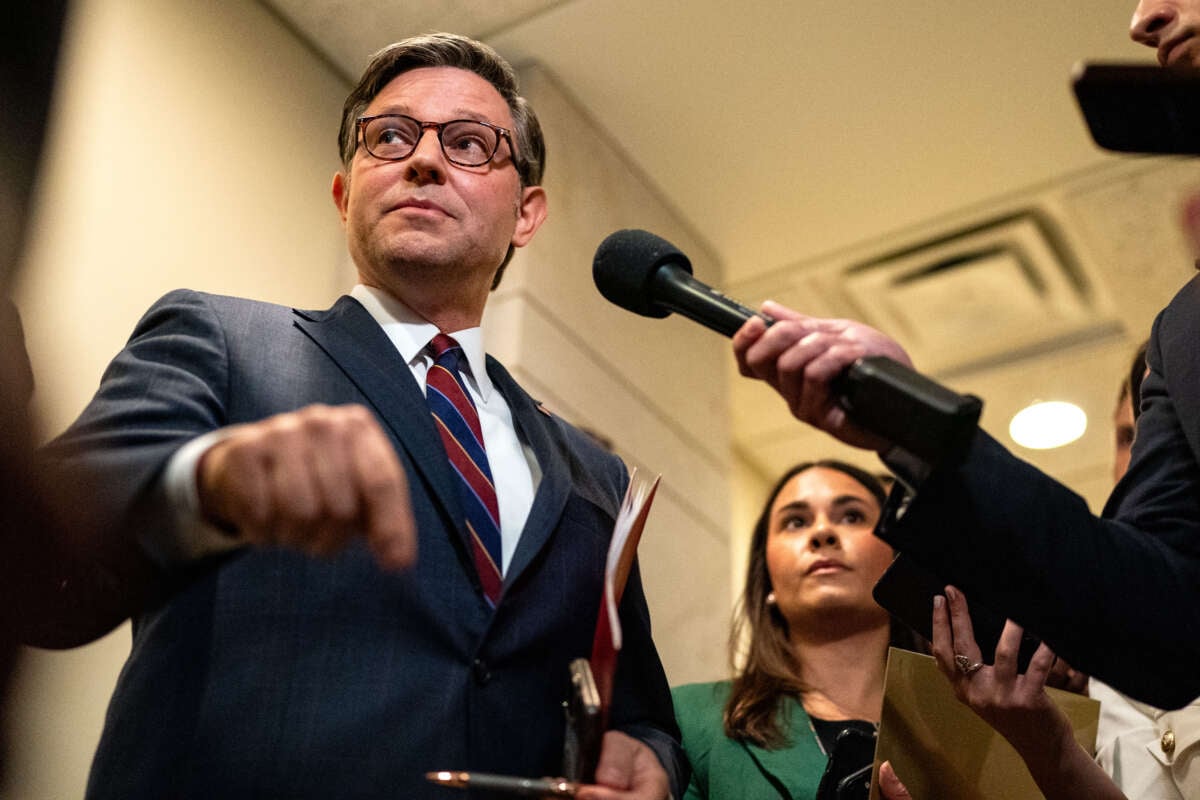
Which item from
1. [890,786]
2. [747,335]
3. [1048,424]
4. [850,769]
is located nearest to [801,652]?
[850,769]

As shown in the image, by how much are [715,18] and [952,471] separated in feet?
8.54

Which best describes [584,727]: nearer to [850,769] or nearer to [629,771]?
[629,771]

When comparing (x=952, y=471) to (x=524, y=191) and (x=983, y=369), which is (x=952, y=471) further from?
(x=983, y=369)

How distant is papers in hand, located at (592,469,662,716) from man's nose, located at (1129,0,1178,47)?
925 mm

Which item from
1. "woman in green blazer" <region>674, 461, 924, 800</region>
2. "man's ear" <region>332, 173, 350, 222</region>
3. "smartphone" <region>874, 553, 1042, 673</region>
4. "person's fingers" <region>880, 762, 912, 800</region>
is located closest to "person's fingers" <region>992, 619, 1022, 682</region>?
"smartphone" <region>874, 553, 1042, 673</region>

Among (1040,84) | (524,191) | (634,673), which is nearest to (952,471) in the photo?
(634,673)

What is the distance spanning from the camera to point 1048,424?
5.25 metres

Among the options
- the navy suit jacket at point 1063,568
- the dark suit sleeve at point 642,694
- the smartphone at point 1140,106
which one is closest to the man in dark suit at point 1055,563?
the navy suit jacket at point 1063,568

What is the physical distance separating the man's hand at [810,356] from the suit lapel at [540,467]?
34 centimetres

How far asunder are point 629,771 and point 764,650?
1.54m

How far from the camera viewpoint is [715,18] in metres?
3.58

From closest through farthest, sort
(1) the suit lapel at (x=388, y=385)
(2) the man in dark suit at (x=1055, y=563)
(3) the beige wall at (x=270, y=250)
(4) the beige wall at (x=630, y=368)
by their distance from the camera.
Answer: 1. (2) the man in dark suit at (x=1055, y=563)
2. (1) the suit lapel at (x=388, y=385)
3. (3) the beige wall at (x=270, y=250)
4. (4) the beige wall at (x=630, y=368)

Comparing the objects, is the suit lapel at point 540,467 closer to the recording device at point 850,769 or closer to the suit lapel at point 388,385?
the suit lapel at point 388,385

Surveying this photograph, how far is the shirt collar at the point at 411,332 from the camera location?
1.67m
